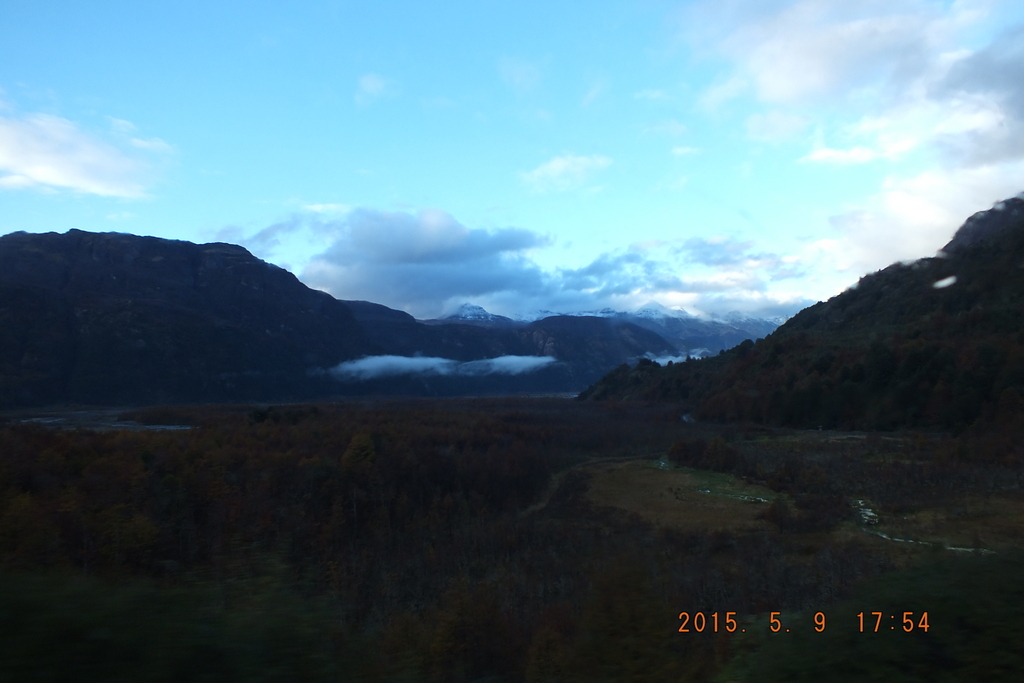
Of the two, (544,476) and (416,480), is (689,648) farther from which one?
(544,476)

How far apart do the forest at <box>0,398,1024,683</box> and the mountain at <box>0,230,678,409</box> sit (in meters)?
30.0

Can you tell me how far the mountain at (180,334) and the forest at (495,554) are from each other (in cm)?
3004

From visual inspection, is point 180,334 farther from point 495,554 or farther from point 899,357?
point 899,357

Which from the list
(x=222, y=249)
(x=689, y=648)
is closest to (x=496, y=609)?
(x=689, y=648)

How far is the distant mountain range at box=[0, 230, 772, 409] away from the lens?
63250 millimetres

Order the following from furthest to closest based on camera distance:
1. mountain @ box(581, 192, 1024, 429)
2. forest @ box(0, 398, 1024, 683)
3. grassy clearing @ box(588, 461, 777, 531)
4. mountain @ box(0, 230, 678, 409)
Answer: mountain @ box(0, 230, 678, 409)
mountain @ box(581, 192, 1024, 429)
grassy clearing @ box(588, 461, 777, 531)
forest @ box(0, 398, 1024, 683)

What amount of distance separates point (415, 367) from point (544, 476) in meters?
112

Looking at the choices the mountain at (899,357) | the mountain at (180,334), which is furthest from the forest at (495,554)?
the mountain at (180,334)

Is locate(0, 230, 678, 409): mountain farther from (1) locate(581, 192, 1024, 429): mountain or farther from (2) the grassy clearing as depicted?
(1) locate(581, 192, 1024, 429): mountain

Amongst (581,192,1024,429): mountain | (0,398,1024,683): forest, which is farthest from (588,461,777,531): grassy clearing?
(581,192,1024,429): mountain

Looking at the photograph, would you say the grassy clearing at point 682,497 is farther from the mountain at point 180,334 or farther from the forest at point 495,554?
the mountain at point 180,334

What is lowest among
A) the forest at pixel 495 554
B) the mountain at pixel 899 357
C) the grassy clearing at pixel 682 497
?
the grassy clearing at pixel 682 497

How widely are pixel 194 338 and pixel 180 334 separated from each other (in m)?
2.73

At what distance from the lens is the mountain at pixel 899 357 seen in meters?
34.5
